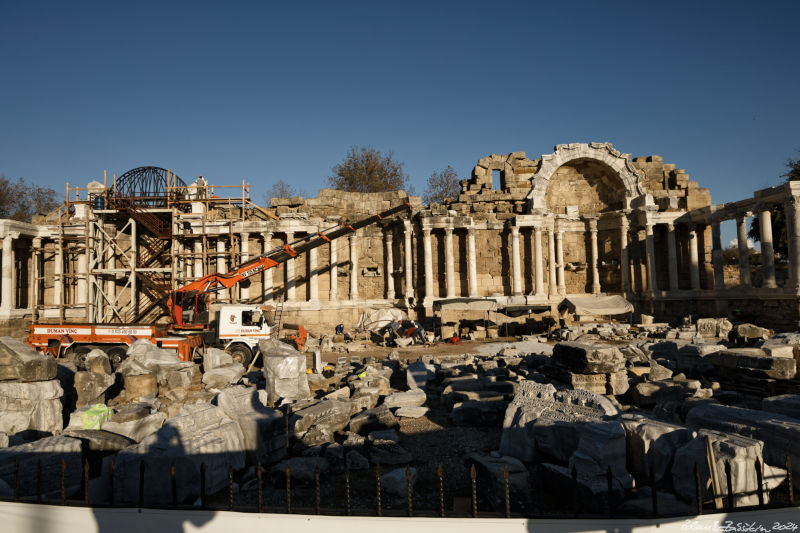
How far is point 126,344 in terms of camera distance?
15.7 meters

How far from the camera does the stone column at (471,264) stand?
23.8 meters

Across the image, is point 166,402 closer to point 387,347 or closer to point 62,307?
point 387,347

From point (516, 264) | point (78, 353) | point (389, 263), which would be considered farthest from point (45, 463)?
point (516, 264)

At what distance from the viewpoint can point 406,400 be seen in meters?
9.66

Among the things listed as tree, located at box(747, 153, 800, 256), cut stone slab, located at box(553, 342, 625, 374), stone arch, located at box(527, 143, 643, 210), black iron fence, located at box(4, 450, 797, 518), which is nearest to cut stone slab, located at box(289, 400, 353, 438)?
black iron fence, located at box(4, 450, 797, 518)

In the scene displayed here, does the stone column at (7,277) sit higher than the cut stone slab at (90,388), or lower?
higher

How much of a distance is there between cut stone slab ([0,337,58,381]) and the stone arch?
72.4ft

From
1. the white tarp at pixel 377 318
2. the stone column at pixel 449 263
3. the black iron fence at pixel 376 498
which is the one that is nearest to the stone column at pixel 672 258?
the stone column at pixel 449 263

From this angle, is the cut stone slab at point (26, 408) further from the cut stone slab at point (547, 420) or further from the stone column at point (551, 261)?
the stone column at point (551, 261)

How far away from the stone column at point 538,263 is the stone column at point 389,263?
7.59m

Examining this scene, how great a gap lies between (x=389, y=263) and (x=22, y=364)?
1769 cm

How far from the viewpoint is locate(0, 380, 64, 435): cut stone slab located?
8.21m

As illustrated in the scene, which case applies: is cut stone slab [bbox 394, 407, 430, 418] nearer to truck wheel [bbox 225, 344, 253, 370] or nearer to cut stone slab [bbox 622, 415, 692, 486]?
cut stone slab [bbox 622, 415, 692, 486]

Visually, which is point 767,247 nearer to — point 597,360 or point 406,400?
point 597,360
